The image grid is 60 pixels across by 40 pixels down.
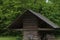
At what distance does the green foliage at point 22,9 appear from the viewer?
32.3m

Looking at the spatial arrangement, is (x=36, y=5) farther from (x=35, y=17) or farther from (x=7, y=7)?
(x=35, y=17)

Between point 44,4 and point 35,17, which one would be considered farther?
point 44,4

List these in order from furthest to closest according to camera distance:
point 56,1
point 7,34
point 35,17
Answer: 1. point 56,1
2. point 7,34
3. point 35,17

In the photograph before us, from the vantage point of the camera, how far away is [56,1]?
3466cm

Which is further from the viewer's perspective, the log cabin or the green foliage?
the green foliage

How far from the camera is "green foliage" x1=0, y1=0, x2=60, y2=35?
1271 inches

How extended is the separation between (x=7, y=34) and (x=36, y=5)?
4.90 meters

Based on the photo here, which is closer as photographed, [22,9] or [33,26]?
[33,26]

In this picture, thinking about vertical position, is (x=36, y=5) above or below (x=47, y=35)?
above

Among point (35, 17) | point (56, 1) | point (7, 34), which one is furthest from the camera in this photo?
point (56, 1)

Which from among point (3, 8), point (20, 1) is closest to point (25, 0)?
point (20, 1)

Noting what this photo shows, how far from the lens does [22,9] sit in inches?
A: 1298

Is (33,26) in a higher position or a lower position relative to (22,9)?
lower

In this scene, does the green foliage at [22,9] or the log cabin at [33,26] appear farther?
the green foliage at [22,9]
